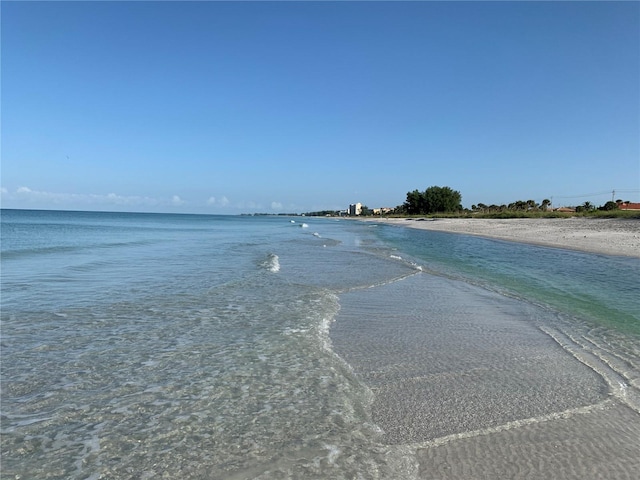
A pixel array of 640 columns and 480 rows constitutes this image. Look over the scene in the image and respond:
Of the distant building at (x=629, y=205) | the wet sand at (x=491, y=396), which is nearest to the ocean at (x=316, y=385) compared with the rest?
the wet sand at (x=491, y=396)

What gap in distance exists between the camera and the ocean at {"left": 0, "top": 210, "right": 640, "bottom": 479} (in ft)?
10.9

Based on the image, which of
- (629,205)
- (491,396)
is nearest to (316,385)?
(491,396)

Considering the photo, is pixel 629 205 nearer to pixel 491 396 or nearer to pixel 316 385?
pixel 491 396

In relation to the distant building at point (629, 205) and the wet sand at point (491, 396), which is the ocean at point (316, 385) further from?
the distant building at point (629, 205)

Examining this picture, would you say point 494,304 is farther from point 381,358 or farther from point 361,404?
point 361,404

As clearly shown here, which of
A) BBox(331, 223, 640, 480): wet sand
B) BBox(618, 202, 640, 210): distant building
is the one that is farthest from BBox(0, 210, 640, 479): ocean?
BBox(618, 202, 640, 210): distant building

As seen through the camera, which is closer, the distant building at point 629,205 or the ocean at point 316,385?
the ocean at point 316,385

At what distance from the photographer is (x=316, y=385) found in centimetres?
488

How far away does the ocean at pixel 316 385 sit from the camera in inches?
131

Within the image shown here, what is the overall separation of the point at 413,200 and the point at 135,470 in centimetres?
13495

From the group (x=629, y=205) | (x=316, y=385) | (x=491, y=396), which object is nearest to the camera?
(x=491, y=396)

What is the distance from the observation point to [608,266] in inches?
636

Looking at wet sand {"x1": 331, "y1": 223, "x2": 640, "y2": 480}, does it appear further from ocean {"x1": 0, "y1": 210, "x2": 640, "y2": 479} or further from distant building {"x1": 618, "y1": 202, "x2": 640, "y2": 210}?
distant building {"x1": 618, "y1": 202, "x2": 640, "y2": 210}

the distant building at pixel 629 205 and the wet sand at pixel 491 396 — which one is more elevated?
the distant building at pixel 629 205
